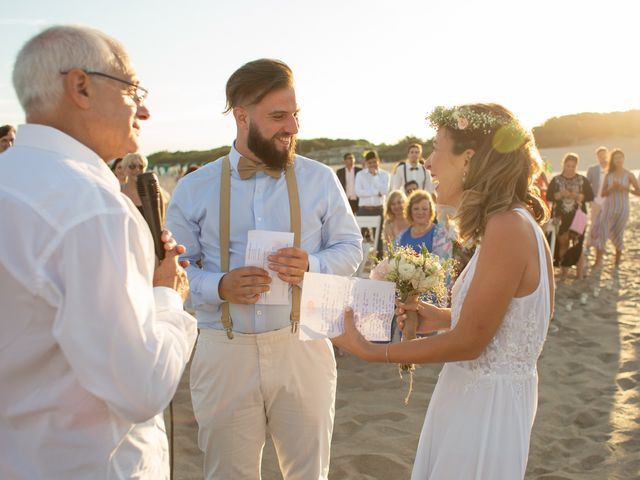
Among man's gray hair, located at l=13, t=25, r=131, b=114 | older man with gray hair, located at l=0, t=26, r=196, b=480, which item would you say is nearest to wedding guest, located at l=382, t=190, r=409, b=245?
older man with gray hair, located at l=0, t=26, r=196, b=480

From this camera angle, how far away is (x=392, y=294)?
2.67 meters

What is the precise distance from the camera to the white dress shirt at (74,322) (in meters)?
1.42

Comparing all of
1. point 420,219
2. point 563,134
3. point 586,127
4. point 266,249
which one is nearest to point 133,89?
point 266,249

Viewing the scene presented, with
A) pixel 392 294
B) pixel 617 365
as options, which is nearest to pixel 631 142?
pixel 617 365

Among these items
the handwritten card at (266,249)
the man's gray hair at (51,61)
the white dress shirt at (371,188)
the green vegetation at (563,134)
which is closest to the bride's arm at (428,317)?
the handwritten card at (266,249)

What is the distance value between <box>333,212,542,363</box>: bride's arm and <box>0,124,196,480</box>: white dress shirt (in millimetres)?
1039

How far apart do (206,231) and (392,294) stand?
990mm

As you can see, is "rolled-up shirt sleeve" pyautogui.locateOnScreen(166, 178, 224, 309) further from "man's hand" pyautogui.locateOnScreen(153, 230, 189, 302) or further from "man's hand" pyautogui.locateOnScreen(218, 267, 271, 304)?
"man's hand" pyautogui.locateOnScreen(153, 230, 189, 302)

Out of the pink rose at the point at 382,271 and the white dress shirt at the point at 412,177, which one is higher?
the pink rose at the point at 382,271

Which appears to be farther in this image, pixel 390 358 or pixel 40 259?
pixel 390 358

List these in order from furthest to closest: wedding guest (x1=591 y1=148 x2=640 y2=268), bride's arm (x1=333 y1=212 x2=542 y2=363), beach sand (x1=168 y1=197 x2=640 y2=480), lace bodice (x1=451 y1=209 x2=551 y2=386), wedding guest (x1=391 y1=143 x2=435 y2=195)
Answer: wedding guest (x1=391 y1=143 x2=435 y2=195), wedding guest (x1=591 y1=148 x2=640 y2=268), beach sand (x1=168 y1=197 x2=640 y2=480), lace bodice (x1=451 y1=209 x2=551 y2=386), bride's arm (x1=333 y1=212 x2=542 y2=363)

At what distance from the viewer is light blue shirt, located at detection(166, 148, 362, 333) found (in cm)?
296

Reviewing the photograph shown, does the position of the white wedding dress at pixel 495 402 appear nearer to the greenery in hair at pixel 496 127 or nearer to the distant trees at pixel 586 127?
the greenery in hair at pixel 496 127

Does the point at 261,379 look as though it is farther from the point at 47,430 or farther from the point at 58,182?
the point at 58,182
